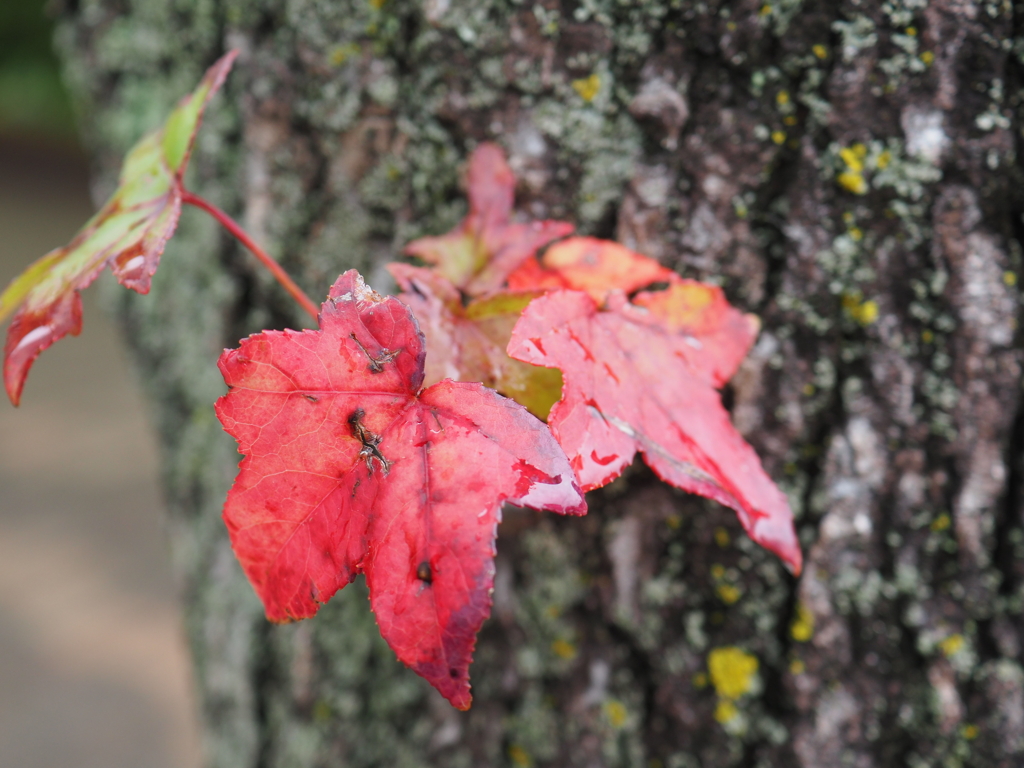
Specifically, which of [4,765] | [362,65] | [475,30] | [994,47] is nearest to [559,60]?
[475,30]

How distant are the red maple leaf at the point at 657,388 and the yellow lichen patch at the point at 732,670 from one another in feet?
1.08

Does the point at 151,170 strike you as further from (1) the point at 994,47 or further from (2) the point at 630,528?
(1) the point at 994,47

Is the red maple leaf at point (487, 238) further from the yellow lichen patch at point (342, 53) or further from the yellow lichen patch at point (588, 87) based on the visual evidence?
the yellow lichen patch at point (342, 53)

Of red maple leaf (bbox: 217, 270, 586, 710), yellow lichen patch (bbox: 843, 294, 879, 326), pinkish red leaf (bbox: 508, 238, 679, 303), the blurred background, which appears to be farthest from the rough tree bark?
the blurred background

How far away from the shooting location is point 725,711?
86cm

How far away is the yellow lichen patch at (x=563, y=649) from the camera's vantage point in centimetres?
96

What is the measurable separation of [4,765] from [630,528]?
275cm

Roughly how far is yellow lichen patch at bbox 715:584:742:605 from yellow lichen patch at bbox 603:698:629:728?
0.22m

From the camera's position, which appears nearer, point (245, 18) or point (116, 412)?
point (245, 18)

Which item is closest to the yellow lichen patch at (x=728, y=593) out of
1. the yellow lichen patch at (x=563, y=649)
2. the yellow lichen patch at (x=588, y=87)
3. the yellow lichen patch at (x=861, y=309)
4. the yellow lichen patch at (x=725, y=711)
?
the yellow lichen patch at (x=725, y=711)

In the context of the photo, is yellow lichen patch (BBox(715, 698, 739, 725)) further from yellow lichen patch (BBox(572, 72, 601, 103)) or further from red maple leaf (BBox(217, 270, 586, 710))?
yellow lichen patch (BBox(572, 72, 601, 103))

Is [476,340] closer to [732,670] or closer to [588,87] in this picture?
[588,87]

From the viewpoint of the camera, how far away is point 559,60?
76 centimetres

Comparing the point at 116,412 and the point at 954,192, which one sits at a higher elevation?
the point at 954,192
